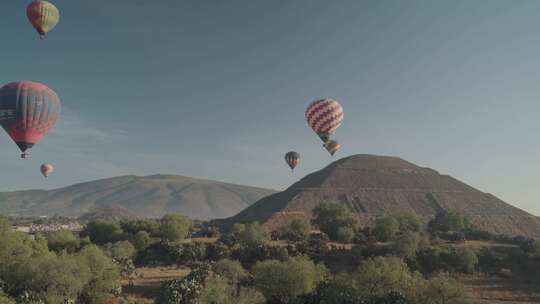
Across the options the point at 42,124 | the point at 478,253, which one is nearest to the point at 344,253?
the point at 478,253

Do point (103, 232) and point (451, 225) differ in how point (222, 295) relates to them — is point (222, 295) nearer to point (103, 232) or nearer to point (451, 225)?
point (103, 232)

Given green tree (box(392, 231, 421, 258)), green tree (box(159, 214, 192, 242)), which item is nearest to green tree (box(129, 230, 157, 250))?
green tree (box(159, 214, 192, 242))

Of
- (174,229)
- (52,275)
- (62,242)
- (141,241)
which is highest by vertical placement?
(174,229)

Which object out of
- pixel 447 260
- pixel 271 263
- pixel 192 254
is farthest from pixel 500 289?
pixel 192 254

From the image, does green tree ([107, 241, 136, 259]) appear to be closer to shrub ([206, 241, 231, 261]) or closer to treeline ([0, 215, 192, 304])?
treeline ([0, 215, 192, 304])

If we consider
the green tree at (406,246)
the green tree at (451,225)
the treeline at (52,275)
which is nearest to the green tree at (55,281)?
the treeline at (52,275)

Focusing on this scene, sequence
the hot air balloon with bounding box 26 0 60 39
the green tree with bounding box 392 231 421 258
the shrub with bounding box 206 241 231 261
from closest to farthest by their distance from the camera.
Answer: the hot air balloon with bounding box 26 0 60 39, the green tree with bounding box 392 231 421 258, the shrub with bounding box 206 241 231 261

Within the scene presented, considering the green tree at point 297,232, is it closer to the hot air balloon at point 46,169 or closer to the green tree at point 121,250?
the green tree at point 121,250
